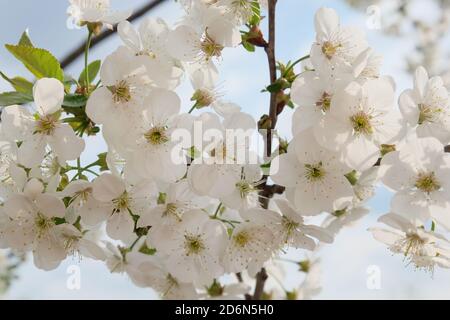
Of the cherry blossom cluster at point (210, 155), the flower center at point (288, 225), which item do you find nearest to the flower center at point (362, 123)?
the cherry blossom cluster at point (210, 155)

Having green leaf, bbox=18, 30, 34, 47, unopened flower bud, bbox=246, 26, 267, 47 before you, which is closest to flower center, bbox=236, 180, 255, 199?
unopened flower bud, bbox=246, 26, 267, 47

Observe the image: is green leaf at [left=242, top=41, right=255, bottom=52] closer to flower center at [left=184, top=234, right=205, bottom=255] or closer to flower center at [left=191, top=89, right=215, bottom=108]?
flower center at [left=191, top=89, right=215, bottom=108]

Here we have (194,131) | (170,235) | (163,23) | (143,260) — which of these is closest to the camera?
(194,131)

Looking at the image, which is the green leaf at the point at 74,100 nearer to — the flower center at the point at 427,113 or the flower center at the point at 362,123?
the flower center at the point at 362,123

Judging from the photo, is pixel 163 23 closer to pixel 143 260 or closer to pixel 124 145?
pixel 124 145

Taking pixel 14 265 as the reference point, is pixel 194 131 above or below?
below

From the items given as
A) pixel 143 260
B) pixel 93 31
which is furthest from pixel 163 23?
pixel 143 260
